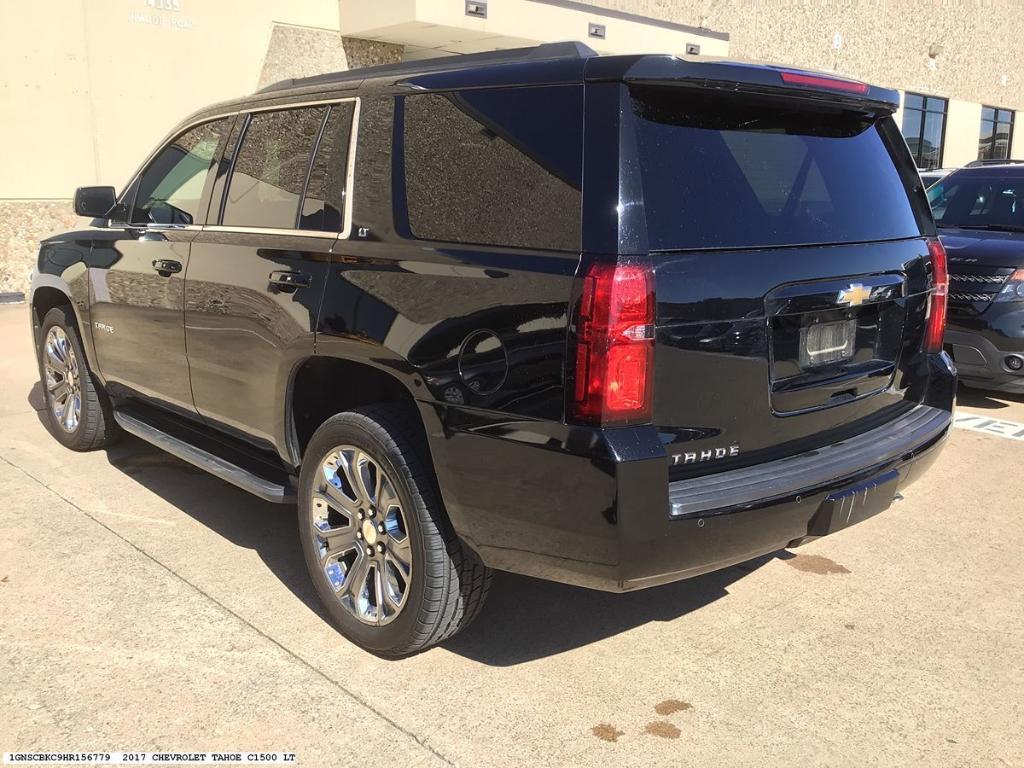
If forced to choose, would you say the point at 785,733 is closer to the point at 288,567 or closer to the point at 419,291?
the point at 419,291

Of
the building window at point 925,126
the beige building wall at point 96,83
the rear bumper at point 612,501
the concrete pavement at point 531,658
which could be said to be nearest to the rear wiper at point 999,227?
the concrete pavement at point 531,658

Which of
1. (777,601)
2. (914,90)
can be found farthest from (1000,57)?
(777,601)

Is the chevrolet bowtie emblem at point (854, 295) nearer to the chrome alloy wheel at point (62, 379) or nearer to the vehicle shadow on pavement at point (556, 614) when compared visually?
the vehicle shadow on pavement at point (556, 614)

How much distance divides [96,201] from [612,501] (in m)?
3.62

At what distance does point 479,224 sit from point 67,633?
7.09 ft

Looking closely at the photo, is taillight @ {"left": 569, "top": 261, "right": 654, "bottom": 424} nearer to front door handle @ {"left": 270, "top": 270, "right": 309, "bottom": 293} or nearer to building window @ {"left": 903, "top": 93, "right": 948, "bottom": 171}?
front door handle @ {"left": 270, "top": 270, "right": 309, "bottom": 293}

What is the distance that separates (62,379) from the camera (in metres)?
5.64

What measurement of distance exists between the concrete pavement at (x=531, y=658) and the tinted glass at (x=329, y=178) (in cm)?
151

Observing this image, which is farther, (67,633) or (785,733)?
(67,633)

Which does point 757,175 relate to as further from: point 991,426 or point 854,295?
point 991,426

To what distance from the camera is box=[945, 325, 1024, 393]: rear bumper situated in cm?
645

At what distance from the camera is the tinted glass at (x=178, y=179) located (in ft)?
14.0

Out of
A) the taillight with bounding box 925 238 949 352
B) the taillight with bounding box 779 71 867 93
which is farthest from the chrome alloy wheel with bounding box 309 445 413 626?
the taillight with bounding box 925 238 949 352

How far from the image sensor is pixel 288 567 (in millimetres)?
4055
